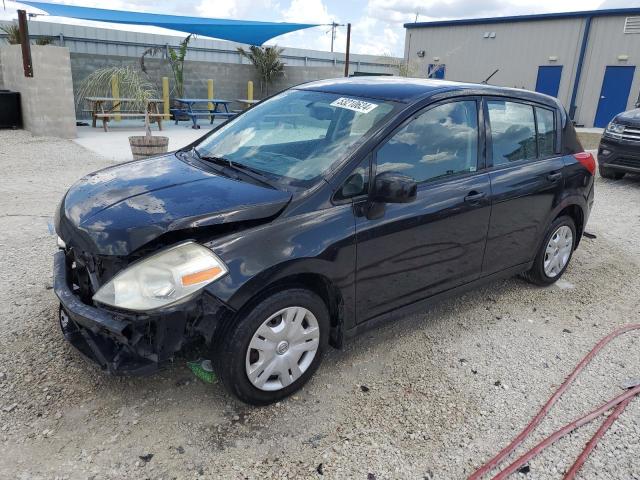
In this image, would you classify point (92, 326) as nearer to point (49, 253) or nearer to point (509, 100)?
point (49, 253)

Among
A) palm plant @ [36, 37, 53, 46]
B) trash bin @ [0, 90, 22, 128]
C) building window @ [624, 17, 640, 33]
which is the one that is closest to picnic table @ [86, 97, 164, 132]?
trash bin @ [0, 90, 22, 128]

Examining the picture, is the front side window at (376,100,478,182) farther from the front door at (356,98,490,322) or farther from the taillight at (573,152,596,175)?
the taillight at (573,152,596,175)

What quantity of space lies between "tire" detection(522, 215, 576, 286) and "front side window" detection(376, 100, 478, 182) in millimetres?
1218

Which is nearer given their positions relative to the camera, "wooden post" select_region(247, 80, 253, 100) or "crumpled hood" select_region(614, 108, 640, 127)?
"crumpled hood" select_region(614, 108, 640, 127)

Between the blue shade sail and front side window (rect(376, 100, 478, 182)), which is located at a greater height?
the blue shade sail

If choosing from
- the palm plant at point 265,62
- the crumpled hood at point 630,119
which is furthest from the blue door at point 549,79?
the crumpled hood at point 630,119

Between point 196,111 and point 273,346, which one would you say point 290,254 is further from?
point 196,111

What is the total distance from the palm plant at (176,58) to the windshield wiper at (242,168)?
12.9 metres

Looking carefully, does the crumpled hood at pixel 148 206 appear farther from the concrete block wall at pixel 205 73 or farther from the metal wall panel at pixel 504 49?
the metal wall panel at pixel 504 49

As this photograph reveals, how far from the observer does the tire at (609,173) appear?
360 inches

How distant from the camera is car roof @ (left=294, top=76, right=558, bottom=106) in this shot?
3.20 meters

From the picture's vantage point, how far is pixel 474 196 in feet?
11.2

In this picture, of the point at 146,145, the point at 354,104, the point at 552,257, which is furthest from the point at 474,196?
the point at 146,145

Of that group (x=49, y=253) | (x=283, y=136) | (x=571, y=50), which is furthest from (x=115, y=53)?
(x=571, y=50)
